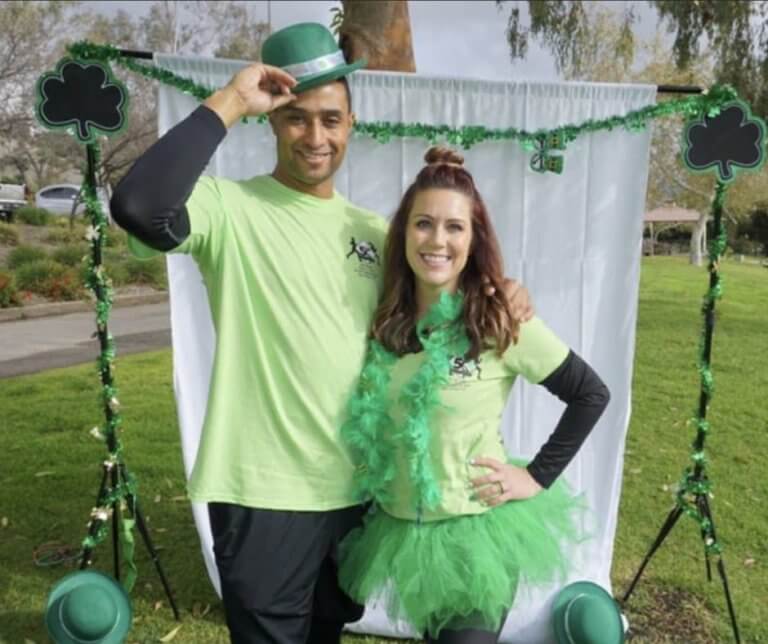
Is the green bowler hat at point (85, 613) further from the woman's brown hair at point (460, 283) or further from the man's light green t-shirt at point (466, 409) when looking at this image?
the woman's brown hair at point (460, 283)

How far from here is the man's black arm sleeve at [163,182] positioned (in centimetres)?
A: 143

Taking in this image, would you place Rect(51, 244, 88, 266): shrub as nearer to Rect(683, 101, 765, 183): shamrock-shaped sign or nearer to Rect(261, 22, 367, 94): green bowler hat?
Rect(683, 101, 765, 183): shamrock-shaped sign

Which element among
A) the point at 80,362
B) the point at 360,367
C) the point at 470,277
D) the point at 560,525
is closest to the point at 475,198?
the point at 470,277

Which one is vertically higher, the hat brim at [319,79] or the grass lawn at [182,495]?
the hat brim at [319,79]

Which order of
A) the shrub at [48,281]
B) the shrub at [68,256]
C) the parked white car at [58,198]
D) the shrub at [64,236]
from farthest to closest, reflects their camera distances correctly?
the parked white car at [58,198] → the shrub at [64,236] → the shrub at [68,256] → the shrub at [48,281]

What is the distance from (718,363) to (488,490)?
26.1 feet

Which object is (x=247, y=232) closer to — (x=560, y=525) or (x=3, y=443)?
(x=560, y=525)

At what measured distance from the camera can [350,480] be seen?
1803 mm

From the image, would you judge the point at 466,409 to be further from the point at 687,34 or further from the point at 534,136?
the point at 687,34

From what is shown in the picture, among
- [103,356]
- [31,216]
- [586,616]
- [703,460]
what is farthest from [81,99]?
[31,216]

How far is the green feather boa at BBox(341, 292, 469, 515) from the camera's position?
1.70 m

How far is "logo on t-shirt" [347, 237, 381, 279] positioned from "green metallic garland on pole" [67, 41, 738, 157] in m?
1.04

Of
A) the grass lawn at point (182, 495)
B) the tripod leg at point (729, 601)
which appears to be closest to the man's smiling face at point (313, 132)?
the grass lawn at point (182, 495)

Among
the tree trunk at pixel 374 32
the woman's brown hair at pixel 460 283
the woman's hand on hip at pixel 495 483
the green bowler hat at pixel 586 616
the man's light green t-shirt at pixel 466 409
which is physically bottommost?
the green bowler hat at pixel 586 616
